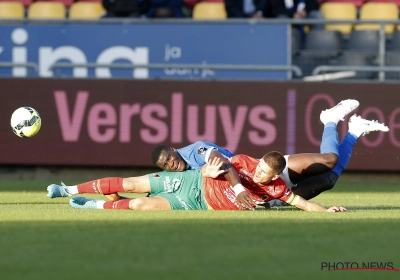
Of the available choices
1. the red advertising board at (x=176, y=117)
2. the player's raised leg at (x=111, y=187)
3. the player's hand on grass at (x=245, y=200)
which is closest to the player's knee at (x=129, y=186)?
the player's raised leg at (x=111, y=187)

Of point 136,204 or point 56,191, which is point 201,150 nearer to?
point 136,204

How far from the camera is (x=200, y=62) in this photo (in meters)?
18.1

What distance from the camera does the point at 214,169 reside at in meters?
10.7

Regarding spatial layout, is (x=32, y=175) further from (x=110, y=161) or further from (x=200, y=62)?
(x=200, y=62)

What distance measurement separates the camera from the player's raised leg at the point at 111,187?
454 inches

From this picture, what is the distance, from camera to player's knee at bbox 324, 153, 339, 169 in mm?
11773

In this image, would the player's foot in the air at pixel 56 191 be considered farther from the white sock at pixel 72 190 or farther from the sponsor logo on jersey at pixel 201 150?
the sponsor logo on jersey at pixel 201 150

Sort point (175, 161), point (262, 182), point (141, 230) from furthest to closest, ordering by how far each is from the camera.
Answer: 1. point (175, 161)
2. point (262, 182)
3. point (141, 230)

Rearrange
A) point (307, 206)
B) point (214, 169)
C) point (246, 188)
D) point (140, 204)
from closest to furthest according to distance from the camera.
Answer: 1. point (214, 169)
2. point (307, 206)
3. point (246, 188)
4. point (140, 204)

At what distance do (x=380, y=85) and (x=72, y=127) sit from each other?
242 inches

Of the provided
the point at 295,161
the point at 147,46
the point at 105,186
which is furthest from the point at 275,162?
the point at 147,46

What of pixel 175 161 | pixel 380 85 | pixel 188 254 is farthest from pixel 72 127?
pixel 188 254

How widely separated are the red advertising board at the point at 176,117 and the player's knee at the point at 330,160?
6293 millimetres

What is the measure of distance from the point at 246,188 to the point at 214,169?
70 cm
